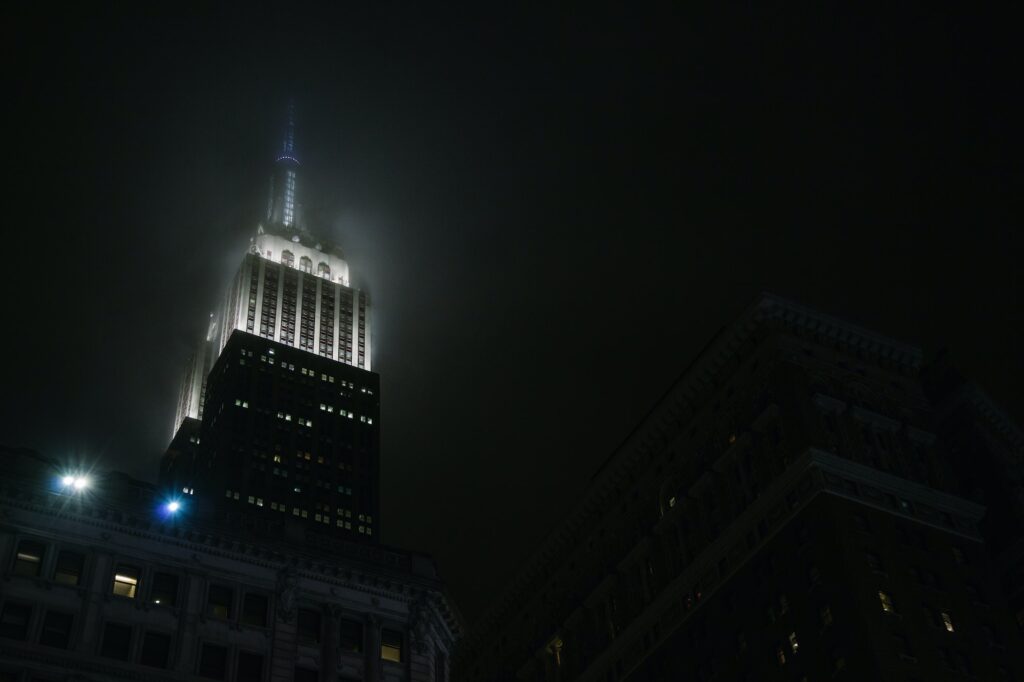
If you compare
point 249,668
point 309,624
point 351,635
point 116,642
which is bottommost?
point 249,668

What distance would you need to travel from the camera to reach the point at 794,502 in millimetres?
91688

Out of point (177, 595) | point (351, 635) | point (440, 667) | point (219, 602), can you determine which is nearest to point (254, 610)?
point (219, 602)

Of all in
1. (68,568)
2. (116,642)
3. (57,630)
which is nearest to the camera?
(57,630)

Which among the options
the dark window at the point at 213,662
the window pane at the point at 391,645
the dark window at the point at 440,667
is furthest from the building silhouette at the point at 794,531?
the dark window at the point at 213,662

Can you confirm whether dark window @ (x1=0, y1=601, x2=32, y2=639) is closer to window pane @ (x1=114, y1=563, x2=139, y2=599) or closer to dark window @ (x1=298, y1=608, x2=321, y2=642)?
window pane @ (x1=114, y1=563, x2=139, y2=599)

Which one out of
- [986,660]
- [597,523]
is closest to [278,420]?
[597,523]

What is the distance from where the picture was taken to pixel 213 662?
221ft

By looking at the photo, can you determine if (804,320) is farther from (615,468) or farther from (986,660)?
(986,660)

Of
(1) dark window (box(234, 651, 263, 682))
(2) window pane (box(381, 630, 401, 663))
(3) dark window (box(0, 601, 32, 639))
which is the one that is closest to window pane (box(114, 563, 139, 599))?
(3) dark window (box(0, 601, 32, 639))

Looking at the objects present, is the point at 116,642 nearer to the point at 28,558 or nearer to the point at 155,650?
the point at 155,650

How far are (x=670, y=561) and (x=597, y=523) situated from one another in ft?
56.5

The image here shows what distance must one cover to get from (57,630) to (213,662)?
8644 millimetres

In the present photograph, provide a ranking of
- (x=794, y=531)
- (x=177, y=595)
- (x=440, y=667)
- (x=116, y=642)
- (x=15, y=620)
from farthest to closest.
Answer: (x=794, y=531), (x=440, y=667), (x=177, y=595), (x=116, y=642), (x=15, y=620)

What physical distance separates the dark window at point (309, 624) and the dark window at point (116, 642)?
10.2 m
